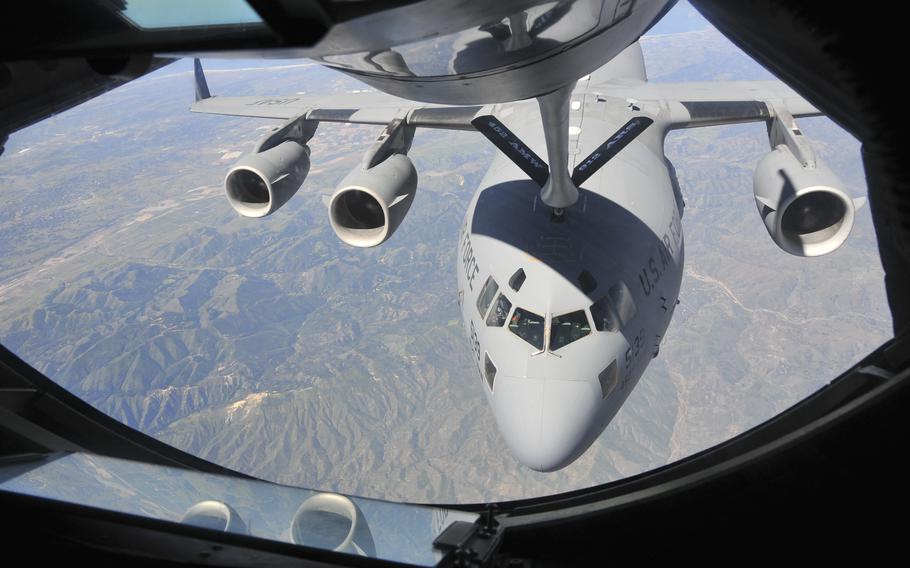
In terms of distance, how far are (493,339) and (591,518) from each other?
4188 millimetres

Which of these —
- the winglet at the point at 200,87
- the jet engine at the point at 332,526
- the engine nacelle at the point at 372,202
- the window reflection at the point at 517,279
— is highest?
the winglet at the point at 200,87

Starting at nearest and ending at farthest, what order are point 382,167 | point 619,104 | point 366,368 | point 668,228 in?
point 668,228, point 382,167, point 619,104, point 366,368

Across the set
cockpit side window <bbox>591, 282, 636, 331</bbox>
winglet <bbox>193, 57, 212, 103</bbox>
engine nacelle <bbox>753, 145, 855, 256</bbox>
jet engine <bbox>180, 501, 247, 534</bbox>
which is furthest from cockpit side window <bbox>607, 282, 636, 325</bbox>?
winglet <bbox>193, 57, 212, 103</bbox>

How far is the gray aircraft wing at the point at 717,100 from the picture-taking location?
8797mm

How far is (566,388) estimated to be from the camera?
229 inches

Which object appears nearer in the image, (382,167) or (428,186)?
(382,167)

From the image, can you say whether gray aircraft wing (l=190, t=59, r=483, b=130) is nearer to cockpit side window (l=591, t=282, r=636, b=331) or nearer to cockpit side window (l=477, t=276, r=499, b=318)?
cockpit side window (l=477, t=276, r=499, b=318)

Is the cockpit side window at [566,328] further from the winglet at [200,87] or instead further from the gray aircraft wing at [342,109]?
the winglet at [200,87]

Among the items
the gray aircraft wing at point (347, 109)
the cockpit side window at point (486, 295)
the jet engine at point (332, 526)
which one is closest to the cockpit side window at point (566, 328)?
the cockpit side window at point (486, 295)

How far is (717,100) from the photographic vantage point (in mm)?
9375

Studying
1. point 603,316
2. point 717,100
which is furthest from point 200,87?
point 603,316

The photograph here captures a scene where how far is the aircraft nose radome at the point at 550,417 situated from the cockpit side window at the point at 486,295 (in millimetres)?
1018

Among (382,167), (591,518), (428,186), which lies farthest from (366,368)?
(591,518)

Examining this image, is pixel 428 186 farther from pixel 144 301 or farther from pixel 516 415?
pixel 516 415
